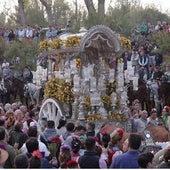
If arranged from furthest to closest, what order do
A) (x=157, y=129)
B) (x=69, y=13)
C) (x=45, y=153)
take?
1. (x=69, y=13)
2. (x=157, y=129)
3. (x=45, y=153)

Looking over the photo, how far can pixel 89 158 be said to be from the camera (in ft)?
33.6

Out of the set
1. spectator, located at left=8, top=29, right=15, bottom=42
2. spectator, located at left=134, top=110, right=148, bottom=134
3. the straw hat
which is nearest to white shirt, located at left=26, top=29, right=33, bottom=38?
spectator, located at left=8, top=29, right=15, bottom=42

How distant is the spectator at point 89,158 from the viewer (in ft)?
33.4

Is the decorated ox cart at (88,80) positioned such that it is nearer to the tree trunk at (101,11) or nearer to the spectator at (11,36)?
the tree trunk at (101,11)

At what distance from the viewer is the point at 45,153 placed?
38.8 ft

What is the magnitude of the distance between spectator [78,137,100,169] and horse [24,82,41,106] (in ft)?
62.2

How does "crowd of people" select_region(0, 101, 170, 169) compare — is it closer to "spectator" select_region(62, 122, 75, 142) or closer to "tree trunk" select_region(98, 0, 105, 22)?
"spectator" select_region(62, 122, 75, 142)

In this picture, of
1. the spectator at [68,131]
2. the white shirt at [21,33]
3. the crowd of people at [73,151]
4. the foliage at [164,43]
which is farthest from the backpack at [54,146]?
the white shirt at [21,33]

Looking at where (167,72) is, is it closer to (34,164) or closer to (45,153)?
(45,153)

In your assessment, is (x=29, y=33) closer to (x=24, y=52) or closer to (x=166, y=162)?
(x=24, y=52)

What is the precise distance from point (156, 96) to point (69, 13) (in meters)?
33.5

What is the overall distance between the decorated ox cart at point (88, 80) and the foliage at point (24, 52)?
1542cm

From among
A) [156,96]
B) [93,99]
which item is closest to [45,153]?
[93,99]

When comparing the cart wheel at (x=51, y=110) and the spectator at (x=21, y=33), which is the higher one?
the spectator at (x=21, y=33)
